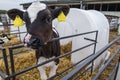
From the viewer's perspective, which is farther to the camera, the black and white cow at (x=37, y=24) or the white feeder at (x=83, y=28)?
the white feeder at (x=83, y=28)

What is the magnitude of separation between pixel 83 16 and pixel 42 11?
5.21 ft

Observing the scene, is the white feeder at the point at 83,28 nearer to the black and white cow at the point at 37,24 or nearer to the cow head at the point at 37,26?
the black and white cow at the point at 37,24

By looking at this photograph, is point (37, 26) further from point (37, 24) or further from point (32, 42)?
point (32, 42)

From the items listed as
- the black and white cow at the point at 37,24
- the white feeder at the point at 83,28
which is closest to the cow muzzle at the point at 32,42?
the black and white cow at the point at 37,24

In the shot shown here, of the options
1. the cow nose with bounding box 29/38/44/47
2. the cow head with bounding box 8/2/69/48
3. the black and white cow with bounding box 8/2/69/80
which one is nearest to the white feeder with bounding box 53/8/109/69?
the black and white cow with bounding box 8/2/69/80

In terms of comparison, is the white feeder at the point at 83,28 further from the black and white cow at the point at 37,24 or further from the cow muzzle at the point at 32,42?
the cow muzzle at the point at 32,42

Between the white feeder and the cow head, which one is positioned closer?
the cow head

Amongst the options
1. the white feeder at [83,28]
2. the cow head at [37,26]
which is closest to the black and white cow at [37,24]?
the cow head at [37,26]

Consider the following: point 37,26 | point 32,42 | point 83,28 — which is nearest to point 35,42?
point 32,42

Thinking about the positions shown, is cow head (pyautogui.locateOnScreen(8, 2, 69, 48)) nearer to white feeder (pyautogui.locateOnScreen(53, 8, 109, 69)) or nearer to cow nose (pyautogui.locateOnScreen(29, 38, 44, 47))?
cow nose (pyautogui.locateOnScreen(29, 38, 44, 47))

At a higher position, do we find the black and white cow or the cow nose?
the black and white cow

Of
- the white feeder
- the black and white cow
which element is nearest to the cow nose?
the black and white cow

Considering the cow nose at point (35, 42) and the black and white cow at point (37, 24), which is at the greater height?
the black and white cow at point (37, 24)

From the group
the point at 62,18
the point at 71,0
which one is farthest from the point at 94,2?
the point at 62,18
